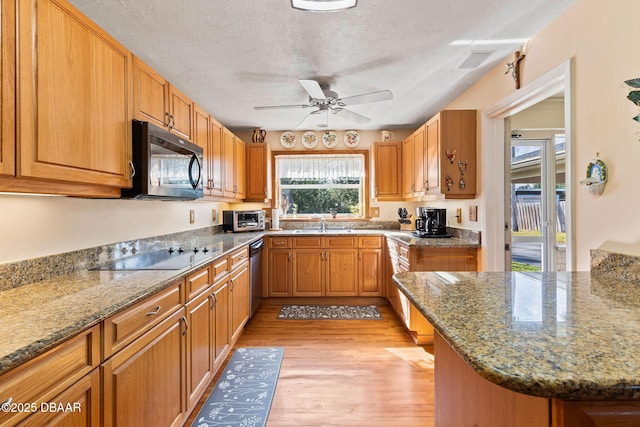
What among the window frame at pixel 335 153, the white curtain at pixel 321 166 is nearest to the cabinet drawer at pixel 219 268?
the window frame at pixel 335 153

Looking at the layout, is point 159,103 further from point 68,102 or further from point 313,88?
point 313,88

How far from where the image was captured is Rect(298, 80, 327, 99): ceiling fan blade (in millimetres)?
Result: 2274

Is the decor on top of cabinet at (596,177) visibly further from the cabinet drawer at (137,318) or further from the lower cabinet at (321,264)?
the lower cabinet at (321,264)

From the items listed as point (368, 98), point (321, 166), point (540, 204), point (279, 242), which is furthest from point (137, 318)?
point (540, 204)

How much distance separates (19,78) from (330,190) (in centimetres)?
378

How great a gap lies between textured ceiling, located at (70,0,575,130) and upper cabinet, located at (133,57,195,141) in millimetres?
313

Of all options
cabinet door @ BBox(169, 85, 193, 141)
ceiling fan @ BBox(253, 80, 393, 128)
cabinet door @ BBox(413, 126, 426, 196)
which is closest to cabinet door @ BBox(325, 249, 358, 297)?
cabinet door @ BBox(413, 126, 426, 196)

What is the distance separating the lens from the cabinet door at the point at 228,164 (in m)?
3.30

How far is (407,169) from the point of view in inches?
154

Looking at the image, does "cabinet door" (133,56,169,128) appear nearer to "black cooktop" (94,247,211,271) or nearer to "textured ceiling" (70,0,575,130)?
"textured ceiling" (70,0,575,130)

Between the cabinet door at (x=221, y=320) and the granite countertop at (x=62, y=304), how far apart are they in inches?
23.8

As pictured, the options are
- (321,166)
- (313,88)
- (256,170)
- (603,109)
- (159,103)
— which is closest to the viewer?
(603,109)

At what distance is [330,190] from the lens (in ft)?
15.1

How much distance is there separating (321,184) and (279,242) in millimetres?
1224
